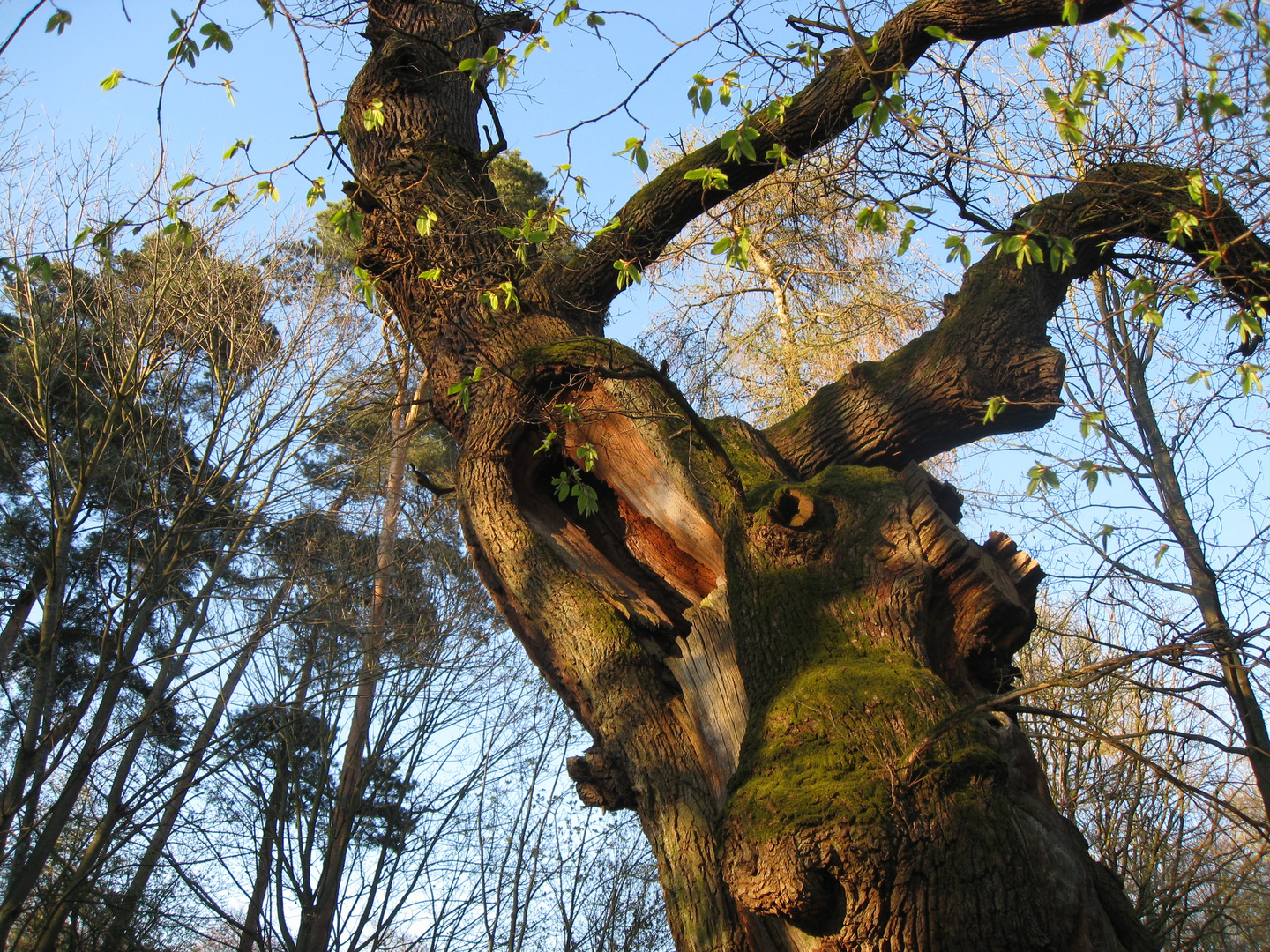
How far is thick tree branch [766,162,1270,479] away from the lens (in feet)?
12.7

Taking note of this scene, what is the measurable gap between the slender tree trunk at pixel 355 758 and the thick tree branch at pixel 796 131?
8.00 ft

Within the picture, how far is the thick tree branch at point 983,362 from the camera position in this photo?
12.7 feet

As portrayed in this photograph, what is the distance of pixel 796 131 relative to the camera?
3973mm

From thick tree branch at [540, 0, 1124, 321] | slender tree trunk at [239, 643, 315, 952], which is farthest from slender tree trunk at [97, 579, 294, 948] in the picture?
thick tree branch at [540, 0, 1124, 321]

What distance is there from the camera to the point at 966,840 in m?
2.24

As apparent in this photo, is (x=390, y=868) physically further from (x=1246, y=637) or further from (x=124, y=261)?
(x=1246, y=637)

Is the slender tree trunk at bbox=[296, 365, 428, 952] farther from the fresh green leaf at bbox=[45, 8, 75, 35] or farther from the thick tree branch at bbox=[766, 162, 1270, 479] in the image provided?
the fresh green leaf at bbox=[45, 8, 75, 35]

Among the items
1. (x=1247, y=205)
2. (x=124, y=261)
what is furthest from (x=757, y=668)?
(x=124, y=261)

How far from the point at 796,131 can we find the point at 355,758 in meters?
7.88

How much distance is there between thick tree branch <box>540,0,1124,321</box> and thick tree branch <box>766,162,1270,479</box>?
0.84m

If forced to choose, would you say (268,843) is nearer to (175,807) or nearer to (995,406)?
(175,807)

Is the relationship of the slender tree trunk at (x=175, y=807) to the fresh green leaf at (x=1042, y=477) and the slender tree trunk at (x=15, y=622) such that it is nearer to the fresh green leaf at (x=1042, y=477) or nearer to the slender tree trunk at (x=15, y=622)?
the slender tree trunk at (x=15, y=622)

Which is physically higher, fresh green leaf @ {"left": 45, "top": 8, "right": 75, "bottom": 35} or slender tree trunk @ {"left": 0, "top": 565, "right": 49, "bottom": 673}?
slender tree trunk @ {"left": 0, "top": 565, "right": 49, "bottom": 673}

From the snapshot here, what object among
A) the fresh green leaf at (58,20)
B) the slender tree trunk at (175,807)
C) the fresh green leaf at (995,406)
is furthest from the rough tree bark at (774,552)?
the slender tree trunk at (175,807)
